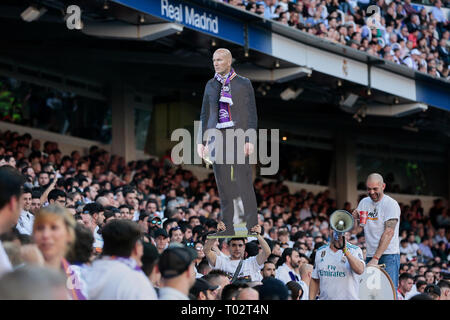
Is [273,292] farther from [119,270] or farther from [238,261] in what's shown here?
[238,261]

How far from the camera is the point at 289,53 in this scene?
17297 millimetres

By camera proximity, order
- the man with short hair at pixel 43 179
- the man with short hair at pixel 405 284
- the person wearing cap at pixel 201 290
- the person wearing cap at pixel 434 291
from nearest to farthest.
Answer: the person wearing cap at pixel 201 290 < the person wearing cap at pixel 434 291 < the man with short hair at pixel 405 284 < the man with short hair at pixel 43 179

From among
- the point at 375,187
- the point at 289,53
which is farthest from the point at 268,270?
the point at 289,53

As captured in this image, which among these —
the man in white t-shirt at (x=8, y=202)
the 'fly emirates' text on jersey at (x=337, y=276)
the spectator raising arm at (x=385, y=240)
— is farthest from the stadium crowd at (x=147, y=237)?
the spectator raising arm at (x=385, y=240)

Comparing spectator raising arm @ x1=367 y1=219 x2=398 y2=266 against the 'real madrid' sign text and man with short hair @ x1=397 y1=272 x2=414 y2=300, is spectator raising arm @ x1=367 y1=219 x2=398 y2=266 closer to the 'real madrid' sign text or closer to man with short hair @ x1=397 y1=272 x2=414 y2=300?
man with short hair @ x1=397 y1=272 x2=414 y2=300

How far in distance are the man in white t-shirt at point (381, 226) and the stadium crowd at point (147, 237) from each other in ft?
3.02

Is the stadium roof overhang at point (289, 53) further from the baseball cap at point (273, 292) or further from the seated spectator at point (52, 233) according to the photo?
the seated spectator at point (52, 233)

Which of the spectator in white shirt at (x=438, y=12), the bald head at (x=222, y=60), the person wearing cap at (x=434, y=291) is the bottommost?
the person wearing cap at (x=434, y=291)

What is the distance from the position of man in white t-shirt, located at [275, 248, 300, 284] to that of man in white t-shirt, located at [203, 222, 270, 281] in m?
1.59

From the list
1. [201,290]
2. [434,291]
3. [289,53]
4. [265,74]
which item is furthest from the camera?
[265,74]

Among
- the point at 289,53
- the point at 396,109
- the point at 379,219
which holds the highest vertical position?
the point at 289,53

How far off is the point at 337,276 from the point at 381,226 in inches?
46.0

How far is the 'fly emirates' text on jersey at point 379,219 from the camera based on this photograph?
921 centimetres
